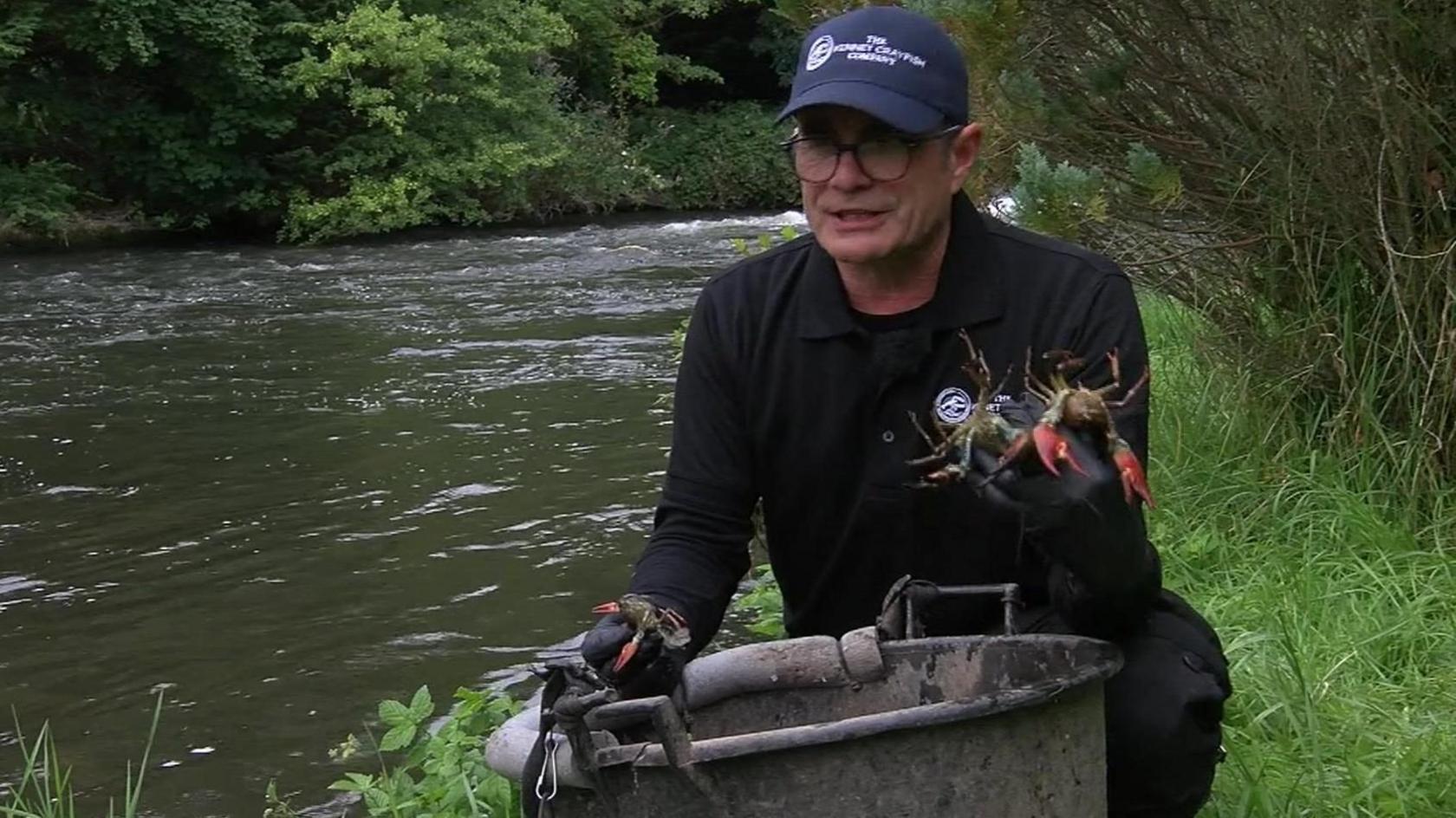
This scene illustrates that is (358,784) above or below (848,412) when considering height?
below

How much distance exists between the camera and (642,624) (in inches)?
87.6

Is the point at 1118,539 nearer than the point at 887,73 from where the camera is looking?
Yes

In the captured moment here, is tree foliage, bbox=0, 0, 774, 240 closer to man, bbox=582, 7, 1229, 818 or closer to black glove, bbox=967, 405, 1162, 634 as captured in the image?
man, bbox=582, 7, 1229, 818

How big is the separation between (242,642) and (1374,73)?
13.9 ft

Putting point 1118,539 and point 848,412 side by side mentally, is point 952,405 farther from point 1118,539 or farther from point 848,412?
point 1118,539

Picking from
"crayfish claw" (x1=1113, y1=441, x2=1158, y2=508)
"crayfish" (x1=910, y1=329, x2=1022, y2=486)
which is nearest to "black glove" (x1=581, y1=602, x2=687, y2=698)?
"crayfish" (x1=910, y1=329, x2=1022, y2=486)

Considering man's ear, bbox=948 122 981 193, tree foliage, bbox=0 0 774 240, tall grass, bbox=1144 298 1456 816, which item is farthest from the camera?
tree foliage, bbox=0 0 774 240

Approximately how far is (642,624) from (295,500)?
6.26m

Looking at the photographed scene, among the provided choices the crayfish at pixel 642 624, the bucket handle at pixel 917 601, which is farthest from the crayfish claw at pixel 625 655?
the bucket handle at pixel 917 601

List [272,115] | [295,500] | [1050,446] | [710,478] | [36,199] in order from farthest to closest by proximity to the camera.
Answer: [272,115]
[36,199]
[295,500]
[710,478]
[1050,446]

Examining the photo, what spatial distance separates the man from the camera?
2.35 m

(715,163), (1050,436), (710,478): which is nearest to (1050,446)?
(1050,436)

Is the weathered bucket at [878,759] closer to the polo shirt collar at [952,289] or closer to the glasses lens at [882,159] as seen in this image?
the polo shirt collar at [952,289]

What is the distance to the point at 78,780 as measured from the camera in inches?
194
